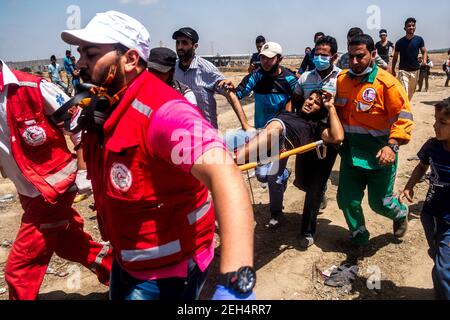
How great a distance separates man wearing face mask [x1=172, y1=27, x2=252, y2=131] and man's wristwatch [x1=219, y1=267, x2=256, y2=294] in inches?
141

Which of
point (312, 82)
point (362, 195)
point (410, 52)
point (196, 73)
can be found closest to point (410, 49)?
point (410, 52)

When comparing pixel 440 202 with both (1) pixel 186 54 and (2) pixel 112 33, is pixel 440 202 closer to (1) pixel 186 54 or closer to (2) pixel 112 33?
(2) pixel 112 33

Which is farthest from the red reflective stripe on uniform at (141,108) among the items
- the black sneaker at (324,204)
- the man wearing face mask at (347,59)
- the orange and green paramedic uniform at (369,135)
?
the man wearing face mask at (347,59)

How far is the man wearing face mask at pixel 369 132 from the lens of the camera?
12.0 feet

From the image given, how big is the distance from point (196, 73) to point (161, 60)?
107cm

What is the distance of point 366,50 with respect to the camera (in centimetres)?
381

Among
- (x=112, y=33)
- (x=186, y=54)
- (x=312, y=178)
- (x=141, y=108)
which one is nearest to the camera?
(x=141, y=108)

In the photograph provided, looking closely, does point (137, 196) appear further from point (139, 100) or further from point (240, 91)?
point (240, 91)

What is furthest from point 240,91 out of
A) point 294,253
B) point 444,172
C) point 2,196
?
point 2,196

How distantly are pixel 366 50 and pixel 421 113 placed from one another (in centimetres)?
745

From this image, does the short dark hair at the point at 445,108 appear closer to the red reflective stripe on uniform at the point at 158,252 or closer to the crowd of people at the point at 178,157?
the crowd of people at the point at 178,157

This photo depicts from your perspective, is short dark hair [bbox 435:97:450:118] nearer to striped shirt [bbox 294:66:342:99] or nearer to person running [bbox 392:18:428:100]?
striped shirt [bbox 294:66:342:99]

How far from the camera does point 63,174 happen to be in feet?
10.0

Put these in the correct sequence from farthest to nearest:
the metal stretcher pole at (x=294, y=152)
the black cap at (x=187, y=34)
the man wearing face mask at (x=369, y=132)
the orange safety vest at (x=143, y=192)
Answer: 1. the black cap at (x=187, y=34)
2. the man wearing face mask at (x=369, y=132)
3. the metal stretcher pole at (x=294, y=152)
4. the orange safety vest at (x=143, y=192)
